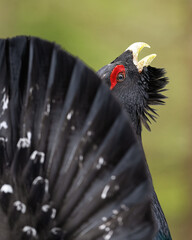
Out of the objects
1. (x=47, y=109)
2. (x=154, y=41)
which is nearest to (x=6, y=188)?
(x=47, y=109)

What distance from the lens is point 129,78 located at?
340 centimetres

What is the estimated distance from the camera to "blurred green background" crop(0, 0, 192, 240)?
7.73 m

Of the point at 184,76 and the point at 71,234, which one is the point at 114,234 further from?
the point at 184,76

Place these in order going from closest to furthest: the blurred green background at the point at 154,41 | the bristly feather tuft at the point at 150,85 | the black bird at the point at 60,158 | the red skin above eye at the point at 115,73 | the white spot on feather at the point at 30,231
Answer: the black bird at the point at 60,158, the white spot on feather at the point at 30,231, the red skin above eye at the point at 115,73, the bristly feather tuft at the point at 150,85, the blurred green background at the point at 154,41

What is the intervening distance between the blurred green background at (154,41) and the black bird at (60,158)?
5.56 meters

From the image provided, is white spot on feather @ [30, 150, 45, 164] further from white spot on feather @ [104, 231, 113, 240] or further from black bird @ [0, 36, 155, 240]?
white spot on feather @ [104, 231, 113, 240]

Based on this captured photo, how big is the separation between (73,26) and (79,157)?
6.95m

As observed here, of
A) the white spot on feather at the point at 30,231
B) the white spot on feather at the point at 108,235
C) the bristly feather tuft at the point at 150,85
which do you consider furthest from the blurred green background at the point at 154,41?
the white spot on feather at the point at 30,231

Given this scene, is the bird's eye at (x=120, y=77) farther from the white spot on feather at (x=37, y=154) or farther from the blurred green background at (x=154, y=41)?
the blurred green background at (x=154, y=41)

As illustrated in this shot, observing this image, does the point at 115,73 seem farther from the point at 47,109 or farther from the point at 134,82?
the point at 47,109

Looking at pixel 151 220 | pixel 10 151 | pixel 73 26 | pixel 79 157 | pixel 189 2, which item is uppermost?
pixel 73 26

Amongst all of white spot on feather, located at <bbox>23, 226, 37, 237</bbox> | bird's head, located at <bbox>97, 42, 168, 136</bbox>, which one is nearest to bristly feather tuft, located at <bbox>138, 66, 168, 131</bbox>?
bird's head, located at <bbox>97, 42, 168, 136</bbox>

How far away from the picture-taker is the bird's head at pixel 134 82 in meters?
3.34

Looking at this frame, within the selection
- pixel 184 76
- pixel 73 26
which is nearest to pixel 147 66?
pixel 184 76
